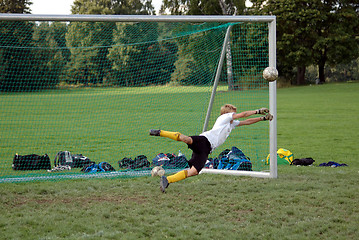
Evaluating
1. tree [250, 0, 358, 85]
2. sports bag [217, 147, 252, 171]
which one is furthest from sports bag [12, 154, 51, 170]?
tree [250, 0, 358, 85]

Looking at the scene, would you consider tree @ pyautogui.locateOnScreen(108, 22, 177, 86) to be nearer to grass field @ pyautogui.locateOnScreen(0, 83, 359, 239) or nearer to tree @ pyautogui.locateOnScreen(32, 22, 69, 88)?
tree @ pyautogui.locateOnScreen(32, 22, 69, 88)

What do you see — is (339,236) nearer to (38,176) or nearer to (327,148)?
(38,176)

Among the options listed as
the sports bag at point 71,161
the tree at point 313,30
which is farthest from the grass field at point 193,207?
the tree at point 313,30

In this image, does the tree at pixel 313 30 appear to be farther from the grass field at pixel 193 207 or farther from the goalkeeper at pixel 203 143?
the goalkeeper at pixel 203 143

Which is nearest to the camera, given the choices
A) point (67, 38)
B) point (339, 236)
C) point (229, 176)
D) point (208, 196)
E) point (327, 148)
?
point (339, 236)

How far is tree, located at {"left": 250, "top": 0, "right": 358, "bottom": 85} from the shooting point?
4366 cm

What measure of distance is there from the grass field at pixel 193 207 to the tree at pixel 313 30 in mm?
36531

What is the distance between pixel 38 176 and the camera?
8500mm

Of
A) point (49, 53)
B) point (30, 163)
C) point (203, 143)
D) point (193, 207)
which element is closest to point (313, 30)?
point (49, 53)

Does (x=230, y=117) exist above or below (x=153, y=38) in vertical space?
below

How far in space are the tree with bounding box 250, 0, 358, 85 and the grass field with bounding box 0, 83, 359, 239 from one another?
120 feet

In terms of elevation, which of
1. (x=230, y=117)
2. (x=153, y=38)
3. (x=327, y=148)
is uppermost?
(x=153, y=38)

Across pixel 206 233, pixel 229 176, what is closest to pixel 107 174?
pixel 229 176

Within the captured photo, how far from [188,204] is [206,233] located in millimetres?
1308
